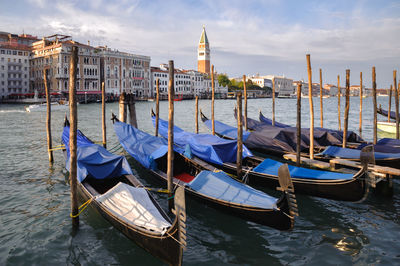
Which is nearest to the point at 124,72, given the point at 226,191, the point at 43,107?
the point at 43,107

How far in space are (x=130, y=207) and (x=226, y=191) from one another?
1712 millimetres

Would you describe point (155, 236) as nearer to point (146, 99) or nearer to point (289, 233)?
point (289, 233)

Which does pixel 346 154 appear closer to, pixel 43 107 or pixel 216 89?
pixel 43 107

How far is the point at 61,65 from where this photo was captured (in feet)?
134

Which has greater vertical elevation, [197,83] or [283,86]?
[283,86]

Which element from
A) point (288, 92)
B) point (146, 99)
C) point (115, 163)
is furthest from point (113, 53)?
point (288, 92)

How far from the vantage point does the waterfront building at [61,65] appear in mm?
41156

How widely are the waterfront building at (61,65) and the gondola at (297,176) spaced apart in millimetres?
38318

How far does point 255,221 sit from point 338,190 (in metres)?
1.82

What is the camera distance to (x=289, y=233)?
16.0 feet

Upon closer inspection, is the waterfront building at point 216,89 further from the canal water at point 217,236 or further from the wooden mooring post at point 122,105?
the canal water at point 217,236

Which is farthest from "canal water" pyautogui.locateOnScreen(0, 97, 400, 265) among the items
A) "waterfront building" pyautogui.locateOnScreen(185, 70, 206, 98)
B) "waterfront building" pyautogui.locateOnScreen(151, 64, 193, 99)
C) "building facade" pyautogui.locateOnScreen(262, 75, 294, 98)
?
"building facade" pyautogui.locateOnScreen(262, 75, 294, 98)

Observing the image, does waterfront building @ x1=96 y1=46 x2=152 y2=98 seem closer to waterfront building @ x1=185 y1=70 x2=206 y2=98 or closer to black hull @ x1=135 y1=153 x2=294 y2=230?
waterfront building @ x1=185 y1=70 x2=206 y2=98

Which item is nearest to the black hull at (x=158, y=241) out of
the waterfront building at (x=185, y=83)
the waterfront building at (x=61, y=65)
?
the waterfront building at (x=61, y=65)
